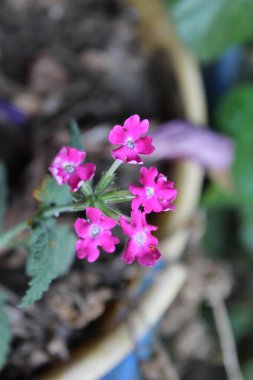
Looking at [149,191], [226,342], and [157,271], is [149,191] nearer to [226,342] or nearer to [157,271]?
[157,271]

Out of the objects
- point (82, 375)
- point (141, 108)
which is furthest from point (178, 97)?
point (82, 375)

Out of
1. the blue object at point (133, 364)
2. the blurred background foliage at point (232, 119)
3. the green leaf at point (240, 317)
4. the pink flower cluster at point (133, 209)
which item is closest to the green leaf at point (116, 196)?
the pink flower cluster at point (133, 209)

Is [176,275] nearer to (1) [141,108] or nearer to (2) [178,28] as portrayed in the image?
(1) [141,108]

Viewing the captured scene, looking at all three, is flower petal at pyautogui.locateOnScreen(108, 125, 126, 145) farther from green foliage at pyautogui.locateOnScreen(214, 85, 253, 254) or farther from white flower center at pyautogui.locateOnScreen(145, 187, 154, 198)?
green foliage at pyautogui.locateOnScreen(214, 85, 253, 254)

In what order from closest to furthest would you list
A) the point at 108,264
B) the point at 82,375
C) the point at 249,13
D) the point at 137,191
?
the point at 137,191 → the point at 82,375 → the point at 108,264 → the point at 249,13

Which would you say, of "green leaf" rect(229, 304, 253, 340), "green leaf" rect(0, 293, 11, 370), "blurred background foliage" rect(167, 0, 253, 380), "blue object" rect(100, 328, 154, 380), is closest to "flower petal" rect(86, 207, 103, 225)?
"green leaf" rect(0, 293, 11, 370)

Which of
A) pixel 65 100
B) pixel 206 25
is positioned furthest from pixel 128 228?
pixel 206 25
